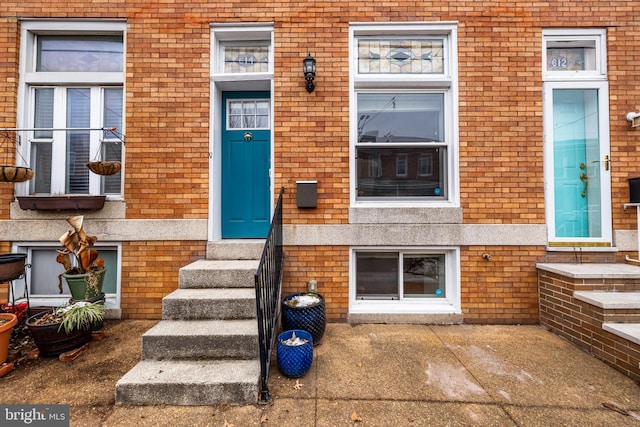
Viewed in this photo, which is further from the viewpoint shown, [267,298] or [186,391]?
[267,298]

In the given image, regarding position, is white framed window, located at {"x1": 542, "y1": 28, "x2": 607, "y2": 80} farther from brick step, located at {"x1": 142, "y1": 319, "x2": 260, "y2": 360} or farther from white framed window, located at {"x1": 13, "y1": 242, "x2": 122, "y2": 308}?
white framed window, located at {"x1": 13, "y1": 242, "x2": 122, "y2": 308}

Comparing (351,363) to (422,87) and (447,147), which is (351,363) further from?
(422,87)

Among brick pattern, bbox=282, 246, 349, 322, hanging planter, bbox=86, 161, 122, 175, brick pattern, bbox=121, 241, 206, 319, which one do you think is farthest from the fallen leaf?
hanging planter, bbox=86, 161, 122, 175

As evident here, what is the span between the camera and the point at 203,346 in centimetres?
276

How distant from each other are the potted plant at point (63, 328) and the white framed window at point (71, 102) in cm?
159

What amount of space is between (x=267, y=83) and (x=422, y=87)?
2186mm

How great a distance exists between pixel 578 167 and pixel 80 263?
663 centimetres

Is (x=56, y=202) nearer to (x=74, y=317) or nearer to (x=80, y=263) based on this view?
(x=80, y=263)

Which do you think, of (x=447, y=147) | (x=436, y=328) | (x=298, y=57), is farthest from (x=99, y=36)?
(x=436, y=328)

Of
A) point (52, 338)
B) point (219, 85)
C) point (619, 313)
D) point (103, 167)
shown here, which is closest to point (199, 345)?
point (52, 338)

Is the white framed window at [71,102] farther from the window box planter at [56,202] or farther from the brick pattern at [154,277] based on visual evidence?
the brick pattern at [154,277]

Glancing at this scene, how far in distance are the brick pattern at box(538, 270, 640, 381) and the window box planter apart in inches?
231

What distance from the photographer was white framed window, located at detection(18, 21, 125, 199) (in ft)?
13.6

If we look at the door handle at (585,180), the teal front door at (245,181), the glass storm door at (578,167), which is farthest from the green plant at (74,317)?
the door handle at (585,180)
